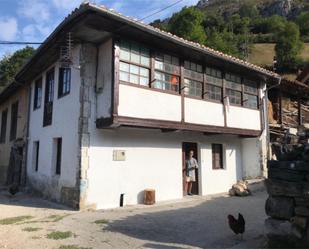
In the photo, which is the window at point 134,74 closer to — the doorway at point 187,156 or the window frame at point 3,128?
the doorway at point 187,156

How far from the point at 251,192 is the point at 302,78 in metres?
9.54

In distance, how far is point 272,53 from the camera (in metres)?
58.2

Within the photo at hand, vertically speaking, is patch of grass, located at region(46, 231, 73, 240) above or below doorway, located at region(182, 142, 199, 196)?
below

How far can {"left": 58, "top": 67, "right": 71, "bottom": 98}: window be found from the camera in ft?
40.9

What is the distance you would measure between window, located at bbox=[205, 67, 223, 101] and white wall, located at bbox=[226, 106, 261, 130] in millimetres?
720

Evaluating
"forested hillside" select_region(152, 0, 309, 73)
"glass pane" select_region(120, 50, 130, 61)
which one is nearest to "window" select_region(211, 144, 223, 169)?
"glass pane" select_region(120, 50, 130, 61)

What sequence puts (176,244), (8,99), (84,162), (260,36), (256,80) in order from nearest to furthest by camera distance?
1. (176,244)
2. (84,162)
3. (256,80)
4. (8,99)
5. (260,36)

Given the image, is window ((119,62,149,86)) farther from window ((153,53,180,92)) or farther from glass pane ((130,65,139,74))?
window ((153,53,180,92))

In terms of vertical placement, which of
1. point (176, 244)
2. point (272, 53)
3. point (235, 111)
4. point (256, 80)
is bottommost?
point (176, 244)

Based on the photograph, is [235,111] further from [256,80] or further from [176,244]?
[176,244]

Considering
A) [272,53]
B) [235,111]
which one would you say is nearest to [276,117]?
[235,111]

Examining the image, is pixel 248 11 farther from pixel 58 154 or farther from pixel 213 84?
pixel 58 154

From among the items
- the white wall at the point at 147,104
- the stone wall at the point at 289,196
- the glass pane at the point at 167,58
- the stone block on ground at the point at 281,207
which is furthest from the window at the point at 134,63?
the stone block on ground at the point at 281,207

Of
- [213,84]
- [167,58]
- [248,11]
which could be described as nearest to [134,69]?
[167,58]
